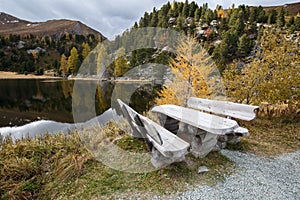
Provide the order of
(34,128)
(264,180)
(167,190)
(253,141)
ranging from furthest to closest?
(34,128), (253,141), (264,180), (167,190)

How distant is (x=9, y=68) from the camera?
218 ft

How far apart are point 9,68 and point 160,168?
275 feet

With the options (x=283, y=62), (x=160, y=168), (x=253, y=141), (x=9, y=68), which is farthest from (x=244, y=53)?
(x=9, y=68)

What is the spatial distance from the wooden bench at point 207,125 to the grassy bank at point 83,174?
0.26m

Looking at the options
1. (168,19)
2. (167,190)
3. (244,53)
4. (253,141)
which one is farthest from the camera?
(168,19)

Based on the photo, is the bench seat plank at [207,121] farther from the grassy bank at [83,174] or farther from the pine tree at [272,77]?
the pine tree at [272,77]

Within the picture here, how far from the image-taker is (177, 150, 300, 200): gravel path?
2372 mm

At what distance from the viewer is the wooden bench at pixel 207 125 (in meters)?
2.83

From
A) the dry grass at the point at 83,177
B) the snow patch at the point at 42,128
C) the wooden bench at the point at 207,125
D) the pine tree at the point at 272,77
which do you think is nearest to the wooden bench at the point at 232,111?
the wooden bench at the point at 207,125

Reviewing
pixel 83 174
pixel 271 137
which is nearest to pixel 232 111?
pixel 271 137

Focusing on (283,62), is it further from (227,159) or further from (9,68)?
(9,68)

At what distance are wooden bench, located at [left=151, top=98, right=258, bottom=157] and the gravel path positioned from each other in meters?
0.50

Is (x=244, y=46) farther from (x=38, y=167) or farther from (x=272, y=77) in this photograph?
(x=38, y=167)

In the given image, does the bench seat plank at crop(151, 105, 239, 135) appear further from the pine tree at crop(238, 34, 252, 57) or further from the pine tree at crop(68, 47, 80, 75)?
the pine tree at crop(68, 47, 80, 75)
